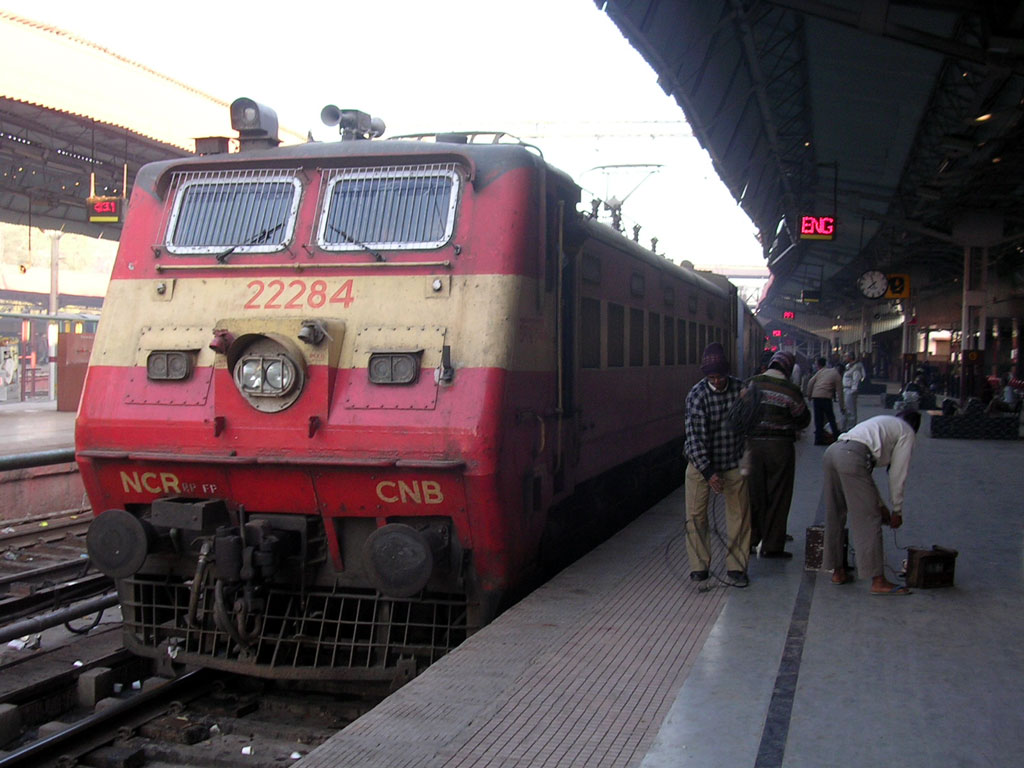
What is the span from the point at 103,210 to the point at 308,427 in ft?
44.3

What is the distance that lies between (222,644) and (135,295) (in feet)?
7.37

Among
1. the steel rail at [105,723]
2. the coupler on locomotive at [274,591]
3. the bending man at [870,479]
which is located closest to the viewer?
the steel rail at [105,723]

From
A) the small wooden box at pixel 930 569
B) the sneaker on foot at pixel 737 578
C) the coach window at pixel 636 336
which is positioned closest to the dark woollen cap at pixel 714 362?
Answer: the sneaker on foot at pixel 737 578

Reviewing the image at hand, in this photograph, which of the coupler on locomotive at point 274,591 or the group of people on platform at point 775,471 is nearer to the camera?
the coupler on locomotive at point 274,591

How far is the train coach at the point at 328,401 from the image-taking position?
5.54 meters

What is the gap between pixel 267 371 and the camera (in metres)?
5.71

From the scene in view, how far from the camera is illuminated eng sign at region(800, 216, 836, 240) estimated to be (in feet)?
68.6

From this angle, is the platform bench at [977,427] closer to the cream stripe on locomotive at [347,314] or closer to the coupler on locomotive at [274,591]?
the cream stripe on locomotive at [347,314]

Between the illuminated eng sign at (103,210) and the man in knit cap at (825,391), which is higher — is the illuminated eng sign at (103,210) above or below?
above

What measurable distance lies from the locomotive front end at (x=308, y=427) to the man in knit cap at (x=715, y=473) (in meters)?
1.69

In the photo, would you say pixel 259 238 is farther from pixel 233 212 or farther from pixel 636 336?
pixel 636 336

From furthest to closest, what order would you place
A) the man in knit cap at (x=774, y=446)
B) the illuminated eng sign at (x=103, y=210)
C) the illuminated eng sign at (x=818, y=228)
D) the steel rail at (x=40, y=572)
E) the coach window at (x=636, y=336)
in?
the illuminated eng sign at (x=818, y=228), the illuminated eng sign at (x=103, y=210), the steel rail at (x=40, y=572), the coach window at (x=636, y=336), the man in knit cap at (x=774, y=446)

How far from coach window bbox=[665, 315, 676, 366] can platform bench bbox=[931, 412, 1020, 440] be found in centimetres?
1046

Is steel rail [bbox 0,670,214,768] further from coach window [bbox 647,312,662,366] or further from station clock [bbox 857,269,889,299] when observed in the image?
station clock [bbox 857,269,889,299]
